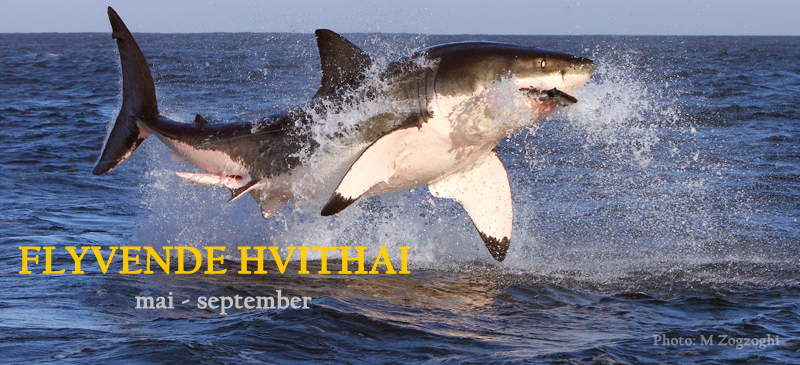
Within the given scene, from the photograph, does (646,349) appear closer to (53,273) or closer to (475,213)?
(475,213)

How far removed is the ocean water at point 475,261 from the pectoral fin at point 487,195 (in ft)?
1.31

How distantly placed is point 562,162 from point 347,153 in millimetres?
9200

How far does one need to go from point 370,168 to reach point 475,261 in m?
2.59

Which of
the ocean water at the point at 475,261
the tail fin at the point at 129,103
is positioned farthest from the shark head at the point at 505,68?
the tail fin at the point at 129,103

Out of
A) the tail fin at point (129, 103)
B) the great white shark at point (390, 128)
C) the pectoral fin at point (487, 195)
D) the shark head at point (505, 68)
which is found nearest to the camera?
the shark head at point (505, 68)

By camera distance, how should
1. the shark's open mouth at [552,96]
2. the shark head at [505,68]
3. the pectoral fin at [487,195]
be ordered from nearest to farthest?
the shark's open mouth at [552,96] → the shark head at [505,68] → the pectoral fin at [487,195]

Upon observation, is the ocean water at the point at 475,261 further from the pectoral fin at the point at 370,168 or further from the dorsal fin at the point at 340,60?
the pectoral fin at the point at 370,168

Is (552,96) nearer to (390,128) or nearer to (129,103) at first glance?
(390,128)

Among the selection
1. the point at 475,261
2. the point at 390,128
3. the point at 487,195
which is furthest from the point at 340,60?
the point at 475,261

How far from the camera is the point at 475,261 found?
8.92 metres

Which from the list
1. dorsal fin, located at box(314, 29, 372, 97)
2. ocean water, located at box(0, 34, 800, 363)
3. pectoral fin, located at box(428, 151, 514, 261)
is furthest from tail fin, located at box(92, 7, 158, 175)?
pectoral fin, located at box(428, 151, 514, 261)

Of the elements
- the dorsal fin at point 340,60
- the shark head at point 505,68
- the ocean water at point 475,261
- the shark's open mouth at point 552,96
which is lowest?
the ocean water at point 475,261

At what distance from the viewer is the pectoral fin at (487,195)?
26.3ft

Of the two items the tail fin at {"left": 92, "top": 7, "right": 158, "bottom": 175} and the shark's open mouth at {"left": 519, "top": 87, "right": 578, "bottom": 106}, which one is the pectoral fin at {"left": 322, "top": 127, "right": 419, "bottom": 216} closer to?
the shark's open mouth at {"left": 519, "top": 87, "right": 578, "bottom": 106}
